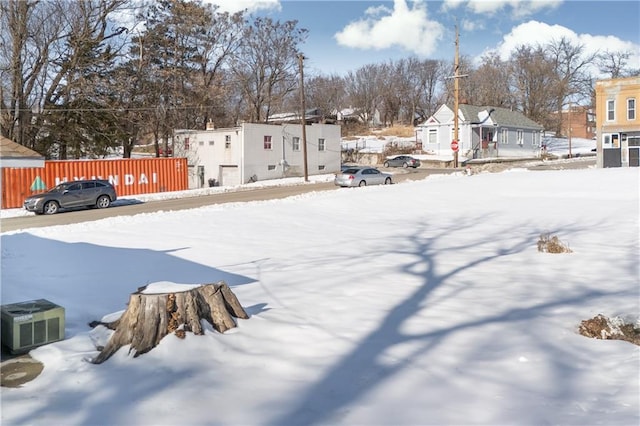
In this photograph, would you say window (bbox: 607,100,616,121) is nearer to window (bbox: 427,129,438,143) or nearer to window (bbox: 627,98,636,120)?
window (bbox: 627,98,636,120)

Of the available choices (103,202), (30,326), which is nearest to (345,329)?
(30,326)

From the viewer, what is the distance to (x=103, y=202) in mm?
29281

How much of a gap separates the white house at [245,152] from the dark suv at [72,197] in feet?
50.2

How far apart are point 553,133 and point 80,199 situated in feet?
298

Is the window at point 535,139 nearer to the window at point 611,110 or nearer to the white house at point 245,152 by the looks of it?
the window at point 611,110

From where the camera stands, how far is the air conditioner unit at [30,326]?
5914 mm

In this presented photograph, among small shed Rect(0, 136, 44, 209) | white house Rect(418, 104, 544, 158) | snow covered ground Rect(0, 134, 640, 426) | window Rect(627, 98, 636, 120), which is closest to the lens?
snow covered ground Rect(0, 134, 640, 426)

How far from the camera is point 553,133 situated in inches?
3895

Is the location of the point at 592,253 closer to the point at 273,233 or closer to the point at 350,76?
the point at 273,233

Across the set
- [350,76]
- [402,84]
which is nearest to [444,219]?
[402,84]

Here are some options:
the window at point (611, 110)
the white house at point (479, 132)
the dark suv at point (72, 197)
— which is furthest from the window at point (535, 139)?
the dark suv at point (72, 197)

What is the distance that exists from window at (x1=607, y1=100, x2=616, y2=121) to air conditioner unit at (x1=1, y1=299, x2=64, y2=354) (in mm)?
46810

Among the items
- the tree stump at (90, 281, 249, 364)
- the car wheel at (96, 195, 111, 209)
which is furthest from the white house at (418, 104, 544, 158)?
the tree stump at (90, 281, 249, 364)

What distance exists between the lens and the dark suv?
87.4ft
